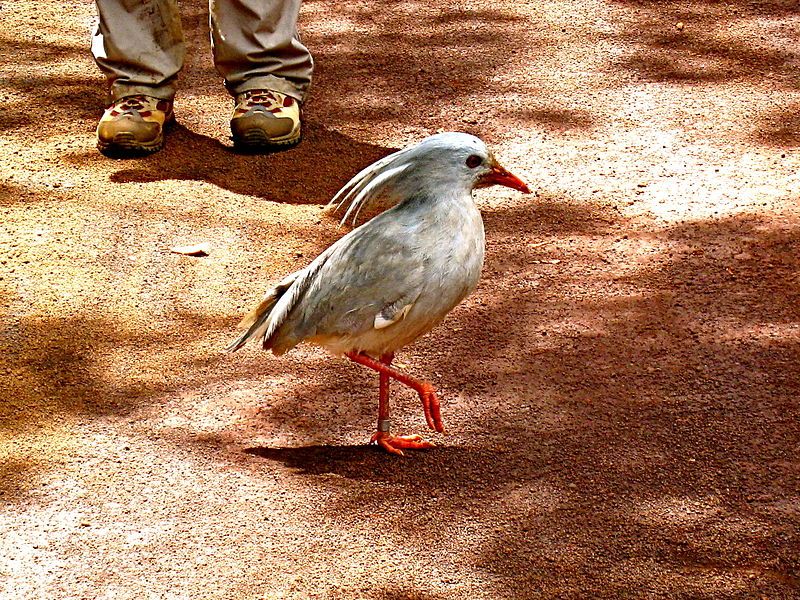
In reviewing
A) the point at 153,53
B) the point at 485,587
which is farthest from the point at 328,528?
the point at 153,53

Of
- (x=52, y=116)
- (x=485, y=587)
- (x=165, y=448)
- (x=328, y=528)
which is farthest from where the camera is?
(x=52, y=116)

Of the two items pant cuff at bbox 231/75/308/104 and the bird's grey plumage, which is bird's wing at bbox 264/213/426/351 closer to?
the bird's grey plumage

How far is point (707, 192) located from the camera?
4922 millimetres

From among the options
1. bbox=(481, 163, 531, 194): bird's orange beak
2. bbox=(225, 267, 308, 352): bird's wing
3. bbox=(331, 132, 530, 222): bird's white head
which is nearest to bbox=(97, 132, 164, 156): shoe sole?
bbox=(225, 267, 308, 352): bird's wing

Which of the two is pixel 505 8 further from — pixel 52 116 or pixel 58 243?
pixel 58 243

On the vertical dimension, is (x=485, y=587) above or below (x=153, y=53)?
below

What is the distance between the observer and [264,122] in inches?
208

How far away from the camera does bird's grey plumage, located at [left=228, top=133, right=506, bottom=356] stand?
10.3 feet

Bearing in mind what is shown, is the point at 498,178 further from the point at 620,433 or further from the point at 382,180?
the point at 620,433

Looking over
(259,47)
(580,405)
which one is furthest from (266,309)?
(259,47)

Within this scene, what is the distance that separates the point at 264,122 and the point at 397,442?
2.25 m

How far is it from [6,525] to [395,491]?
1033mm

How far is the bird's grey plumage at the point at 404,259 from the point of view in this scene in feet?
10.3

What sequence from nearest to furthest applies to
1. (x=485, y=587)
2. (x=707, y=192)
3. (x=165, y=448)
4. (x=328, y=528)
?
(x=485, y=587), (x=328, y=528), (x=165, y=448), (x=707, y=192)
